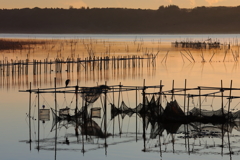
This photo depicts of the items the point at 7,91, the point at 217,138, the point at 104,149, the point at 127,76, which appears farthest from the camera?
the point at 127,76

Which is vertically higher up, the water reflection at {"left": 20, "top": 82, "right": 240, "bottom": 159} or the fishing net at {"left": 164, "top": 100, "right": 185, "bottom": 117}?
the fishing net at {"left": 164, "top": 100, "right": 185, "bottom": 117}

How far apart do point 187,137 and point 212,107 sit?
17.8 feet

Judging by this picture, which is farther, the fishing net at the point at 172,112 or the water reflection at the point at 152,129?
the fishing net at the point at 172,112

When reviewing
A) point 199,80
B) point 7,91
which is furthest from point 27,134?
point 199,80

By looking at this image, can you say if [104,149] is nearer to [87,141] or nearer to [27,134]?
[87,141]

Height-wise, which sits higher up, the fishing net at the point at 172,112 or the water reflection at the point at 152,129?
the fishing net at the point at 172,112

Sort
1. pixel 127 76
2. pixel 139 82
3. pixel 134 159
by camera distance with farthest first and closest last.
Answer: pixel 127 76 → pixel 139 82 → pixel 134 159

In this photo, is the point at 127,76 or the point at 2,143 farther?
the point at 127,76

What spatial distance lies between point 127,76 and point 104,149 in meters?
18.3

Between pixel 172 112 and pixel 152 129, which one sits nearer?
pixel 152 129

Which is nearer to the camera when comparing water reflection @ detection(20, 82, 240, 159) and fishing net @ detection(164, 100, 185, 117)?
water reflection @ detection(20, 82, 240, 159)

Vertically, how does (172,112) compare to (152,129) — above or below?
above

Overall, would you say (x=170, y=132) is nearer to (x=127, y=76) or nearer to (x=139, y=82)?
(x=139, y=82)

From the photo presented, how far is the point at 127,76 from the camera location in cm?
3219
